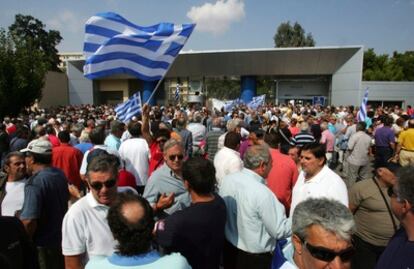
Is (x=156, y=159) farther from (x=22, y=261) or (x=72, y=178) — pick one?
(x=22, y=261)

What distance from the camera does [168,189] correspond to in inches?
116

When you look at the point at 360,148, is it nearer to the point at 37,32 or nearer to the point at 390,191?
the point at 390,191

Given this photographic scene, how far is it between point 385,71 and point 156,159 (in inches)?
2098

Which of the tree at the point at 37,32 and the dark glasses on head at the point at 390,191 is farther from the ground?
the tree at the point at 37,32

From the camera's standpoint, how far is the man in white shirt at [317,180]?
328 cm

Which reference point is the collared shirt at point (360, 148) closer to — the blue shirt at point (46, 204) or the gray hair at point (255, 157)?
the gray hair at point (255, 157)

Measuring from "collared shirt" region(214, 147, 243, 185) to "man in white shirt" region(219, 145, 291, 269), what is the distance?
4.36ft

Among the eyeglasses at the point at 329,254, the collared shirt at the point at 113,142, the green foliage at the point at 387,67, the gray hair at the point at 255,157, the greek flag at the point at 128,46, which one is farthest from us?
the green foliage at the point at 387,67

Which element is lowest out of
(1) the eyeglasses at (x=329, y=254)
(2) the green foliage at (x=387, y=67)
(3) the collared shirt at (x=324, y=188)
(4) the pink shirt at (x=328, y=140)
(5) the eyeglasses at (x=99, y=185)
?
(4) the pink shirt at (x=328, y=140)

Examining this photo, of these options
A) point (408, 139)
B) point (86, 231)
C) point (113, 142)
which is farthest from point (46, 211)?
point (408, 139)

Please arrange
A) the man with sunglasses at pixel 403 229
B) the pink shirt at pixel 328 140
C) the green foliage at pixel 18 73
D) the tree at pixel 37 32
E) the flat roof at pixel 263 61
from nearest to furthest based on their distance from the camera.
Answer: the man with sunglasses at pixel 403 229
the pink shirt at pixel 328 140
the green foliage at pixel 18 73
the flat roof at pixel 263 61
the tree at pixel 37 32

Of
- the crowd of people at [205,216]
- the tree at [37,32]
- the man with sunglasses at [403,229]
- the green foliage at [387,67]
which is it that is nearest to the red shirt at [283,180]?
the crowd of people at [205,216]

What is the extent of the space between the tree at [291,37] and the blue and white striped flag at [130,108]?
52.1 meters

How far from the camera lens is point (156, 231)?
232cm
